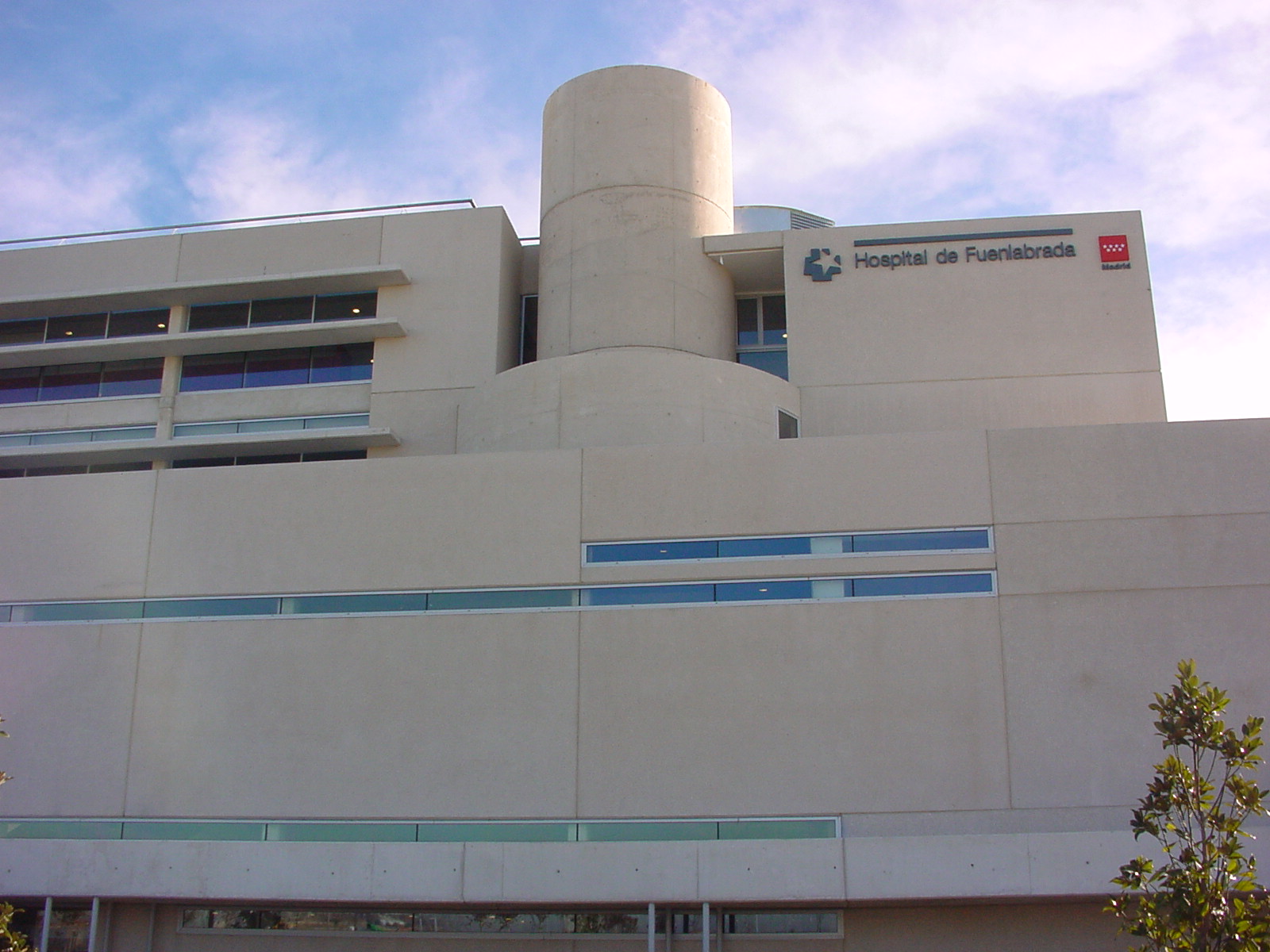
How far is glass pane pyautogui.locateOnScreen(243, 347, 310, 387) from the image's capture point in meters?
27.4

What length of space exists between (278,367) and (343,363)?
5.34 feet

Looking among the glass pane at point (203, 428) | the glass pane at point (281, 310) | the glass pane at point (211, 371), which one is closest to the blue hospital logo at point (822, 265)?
the glass pane at point (281, 310)

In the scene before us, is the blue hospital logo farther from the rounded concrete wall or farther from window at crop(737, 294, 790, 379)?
the rounded concrete wall

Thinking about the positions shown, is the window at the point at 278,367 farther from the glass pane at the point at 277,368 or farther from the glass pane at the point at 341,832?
the glass pane at the point at 341,832

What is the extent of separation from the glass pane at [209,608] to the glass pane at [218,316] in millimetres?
8950

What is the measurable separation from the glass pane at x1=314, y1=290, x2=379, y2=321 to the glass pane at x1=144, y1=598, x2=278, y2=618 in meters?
8.57

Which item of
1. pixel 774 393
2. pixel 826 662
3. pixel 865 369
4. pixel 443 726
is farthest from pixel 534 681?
pixel 865 369

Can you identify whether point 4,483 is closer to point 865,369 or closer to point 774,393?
point 774,393

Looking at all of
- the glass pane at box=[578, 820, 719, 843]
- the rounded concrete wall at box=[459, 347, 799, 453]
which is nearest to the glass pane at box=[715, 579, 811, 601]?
the glass pane at box=[578, 820, 719, 843]

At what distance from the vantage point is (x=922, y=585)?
19.3m

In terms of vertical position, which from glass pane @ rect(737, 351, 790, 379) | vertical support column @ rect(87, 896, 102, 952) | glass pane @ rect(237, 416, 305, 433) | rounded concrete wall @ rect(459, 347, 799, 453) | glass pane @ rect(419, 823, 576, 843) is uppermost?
glass pane @ rect(737, 351, 790, 379)

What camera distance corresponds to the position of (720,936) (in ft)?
58.2

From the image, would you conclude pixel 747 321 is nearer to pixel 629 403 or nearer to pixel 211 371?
pixel 629 403

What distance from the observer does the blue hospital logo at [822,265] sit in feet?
82.3
